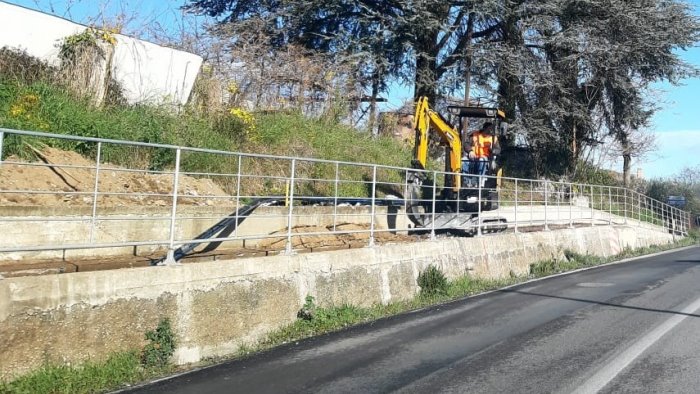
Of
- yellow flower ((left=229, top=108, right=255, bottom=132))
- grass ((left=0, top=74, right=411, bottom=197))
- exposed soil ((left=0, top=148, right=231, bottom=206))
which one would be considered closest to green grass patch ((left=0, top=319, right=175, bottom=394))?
exposed soil ((left=0, top=148, right=231, bottom=206))

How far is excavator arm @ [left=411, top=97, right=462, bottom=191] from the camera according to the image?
15016 mm

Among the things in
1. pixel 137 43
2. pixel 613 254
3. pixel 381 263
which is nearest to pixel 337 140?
pixel 137 43

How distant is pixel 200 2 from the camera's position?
26.0 m

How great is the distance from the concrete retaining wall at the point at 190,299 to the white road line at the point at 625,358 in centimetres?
398

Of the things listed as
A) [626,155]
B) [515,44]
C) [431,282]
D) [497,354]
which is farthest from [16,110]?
[626,155]

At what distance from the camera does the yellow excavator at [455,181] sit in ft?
48.0

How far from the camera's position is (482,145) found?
1619 centimetres

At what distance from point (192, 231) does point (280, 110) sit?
30.0 feet

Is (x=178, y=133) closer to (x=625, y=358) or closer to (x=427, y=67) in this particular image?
(x=625, y=358)

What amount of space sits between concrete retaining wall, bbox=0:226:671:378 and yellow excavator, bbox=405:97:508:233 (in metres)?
2.95

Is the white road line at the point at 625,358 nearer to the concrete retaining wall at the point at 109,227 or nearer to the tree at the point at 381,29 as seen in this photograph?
the concrete retaining wall at the point at 109,227

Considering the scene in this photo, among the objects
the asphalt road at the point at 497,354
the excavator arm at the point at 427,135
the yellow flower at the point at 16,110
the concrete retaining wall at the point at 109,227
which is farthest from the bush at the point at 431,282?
the yellow flower at the point at 16,110

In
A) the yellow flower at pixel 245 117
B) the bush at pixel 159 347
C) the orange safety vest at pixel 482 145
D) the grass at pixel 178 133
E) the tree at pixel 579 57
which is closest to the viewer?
the bush at pixel 159 347

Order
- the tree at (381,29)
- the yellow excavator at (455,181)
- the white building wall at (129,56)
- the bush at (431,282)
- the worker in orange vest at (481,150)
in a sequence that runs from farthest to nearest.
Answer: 1. the tree at (381,29)
2. the worker in orange vest at (481,150)
3. the yellow excavator at (455,181)
4. the white building wall at (129,56)
5. the bush at (431,282)
